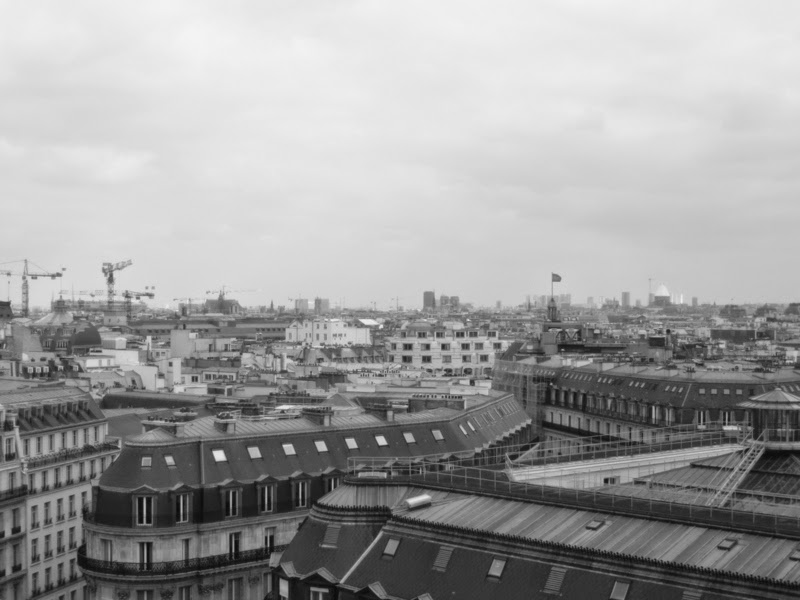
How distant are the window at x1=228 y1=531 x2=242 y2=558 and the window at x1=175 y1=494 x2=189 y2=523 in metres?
2.65

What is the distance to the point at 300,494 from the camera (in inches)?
2438

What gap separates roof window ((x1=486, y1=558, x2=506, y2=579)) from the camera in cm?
3794

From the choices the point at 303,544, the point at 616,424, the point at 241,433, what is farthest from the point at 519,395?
the point at 303,544

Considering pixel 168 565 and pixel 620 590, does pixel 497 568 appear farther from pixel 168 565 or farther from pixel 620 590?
pixel 168 565

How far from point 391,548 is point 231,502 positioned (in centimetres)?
1948

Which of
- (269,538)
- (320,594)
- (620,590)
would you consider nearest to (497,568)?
(620,590)

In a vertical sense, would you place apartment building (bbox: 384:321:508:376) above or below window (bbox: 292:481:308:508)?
above

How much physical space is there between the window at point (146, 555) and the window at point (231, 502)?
436 centimetres

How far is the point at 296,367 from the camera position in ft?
506

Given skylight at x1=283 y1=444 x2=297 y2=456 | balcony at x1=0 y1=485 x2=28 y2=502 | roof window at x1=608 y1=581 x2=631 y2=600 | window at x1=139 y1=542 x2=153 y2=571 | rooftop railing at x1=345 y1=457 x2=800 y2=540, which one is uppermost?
rooftop railing at x1=345 y1=457 x2=800 y2=540

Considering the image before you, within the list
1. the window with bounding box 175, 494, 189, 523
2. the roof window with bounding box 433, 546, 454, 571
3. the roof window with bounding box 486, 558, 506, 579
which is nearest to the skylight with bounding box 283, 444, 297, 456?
the window with bounding box 175, 494, 189, 523

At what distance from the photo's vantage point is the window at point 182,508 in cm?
5769

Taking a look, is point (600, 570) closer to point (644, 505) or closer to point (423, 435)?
point (644, 505)

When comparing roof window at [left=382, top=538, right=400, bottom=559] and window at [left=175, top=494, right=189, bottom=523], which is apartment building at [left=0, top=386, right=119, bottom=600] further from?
roof window at [left=382, top=538, right=400, bottom=559]
